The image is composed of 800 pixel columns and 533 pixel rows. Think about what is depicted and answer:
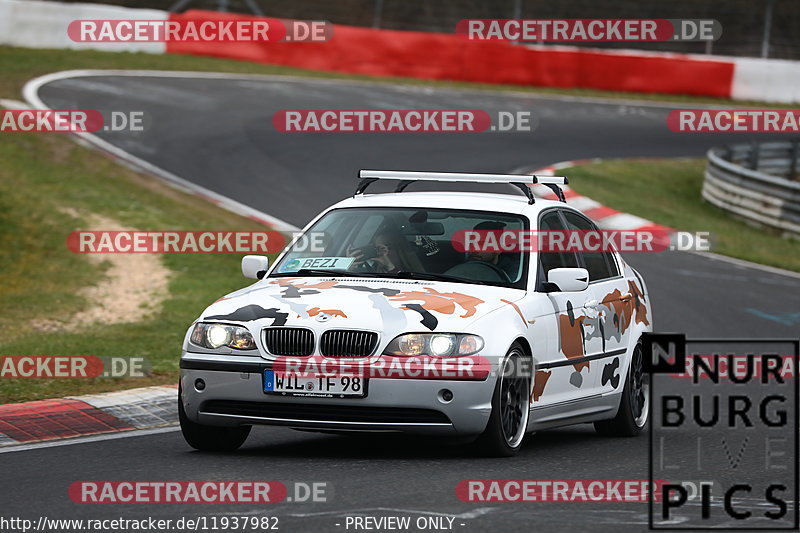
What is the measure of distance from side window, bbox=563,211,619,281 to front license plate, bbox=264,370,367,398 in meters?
2.50

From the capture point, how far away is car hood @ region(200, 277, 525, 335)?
26.7 feet

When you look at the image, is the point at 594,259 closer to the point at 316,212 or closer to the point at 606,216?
the point at 316,212

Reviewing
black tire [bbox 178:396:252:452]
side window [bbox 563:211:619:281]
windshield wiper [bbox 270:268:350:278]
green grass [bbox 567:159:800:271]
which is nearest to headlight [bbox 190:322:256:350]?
black tire [bbox 178:396:252:452]

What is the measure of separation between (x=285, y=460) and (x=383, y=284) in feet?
3.88

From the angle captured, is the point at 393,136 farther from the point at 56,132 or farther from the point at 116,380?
the point at 116,380

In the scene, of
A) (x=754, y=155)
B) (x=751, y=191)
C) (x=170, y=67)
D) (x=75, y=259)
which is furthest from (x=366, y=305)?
(x=170, y=67)

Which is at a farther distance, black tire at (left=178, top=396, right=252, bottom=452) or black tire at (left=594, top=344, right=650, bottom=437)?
black tire at (left=594, top=344, right=650, bottom=437)

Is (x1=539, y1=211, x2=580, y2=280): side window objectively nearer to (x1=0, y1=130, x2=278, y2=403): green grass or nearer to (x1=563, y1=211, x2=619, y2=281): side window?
(x1=563, y1=211, x2=619, y2=281): side window

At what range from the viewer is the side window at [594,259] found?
10.1 m

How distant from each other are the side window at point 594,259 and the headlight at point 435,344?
2.09 metres

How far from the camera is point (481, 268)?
9.12 meters

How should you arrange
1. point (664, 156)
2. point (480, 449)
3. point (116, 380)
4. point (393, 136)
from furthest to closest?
point (664, 156) → point (393, 136) → point (116, 380) → point (480, 449)

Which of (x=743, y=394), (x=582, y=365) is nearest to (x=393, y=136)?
(x=582, y=365)

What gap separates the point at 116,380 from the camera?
11.3m
